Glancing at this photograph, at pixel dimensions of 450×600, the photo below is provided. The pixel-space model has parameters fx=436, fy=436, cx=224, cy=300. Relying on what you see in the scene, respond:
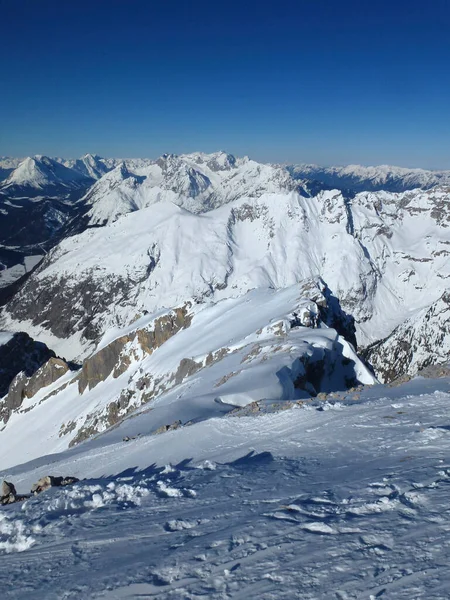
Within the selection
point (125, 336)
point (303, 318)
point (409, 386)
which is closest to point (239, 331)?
point (303, 318)

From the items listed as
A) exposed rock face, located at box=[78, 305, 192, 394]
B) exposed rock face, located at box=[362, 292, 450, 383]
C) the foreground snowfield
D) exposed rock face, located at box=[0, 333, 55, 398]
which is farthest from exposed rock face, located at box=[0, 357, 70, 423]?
exposed rock face, located at box=[362, 292, 450, 383]

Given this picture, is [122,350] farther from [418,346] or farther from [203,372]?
[418,346]

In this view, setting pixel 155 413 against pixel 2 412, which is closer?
pixel 155 413

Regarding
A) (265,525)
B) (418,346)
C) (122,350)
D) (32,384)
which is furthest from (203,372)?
(418,346)

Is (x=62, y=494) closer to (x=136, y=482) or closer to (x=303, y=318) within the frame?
(x=136, y=482)

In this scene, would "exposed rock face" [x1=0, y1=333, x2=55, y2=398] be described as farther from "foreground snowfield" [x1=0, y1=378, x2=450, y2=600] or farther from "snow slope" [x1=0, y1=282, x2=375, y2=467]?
"foreground snowfield" [x1=0, y1=378, x2=450, y2=600]

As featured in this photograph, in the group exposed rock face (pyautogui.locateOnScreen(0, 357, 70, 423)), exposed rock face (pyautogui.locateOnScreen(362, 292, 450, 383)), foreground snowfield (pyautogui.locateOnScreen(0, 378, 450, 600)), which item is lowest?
exposed rock face (pyautogui.locateOnScreen(362, 292, 450, 383))
